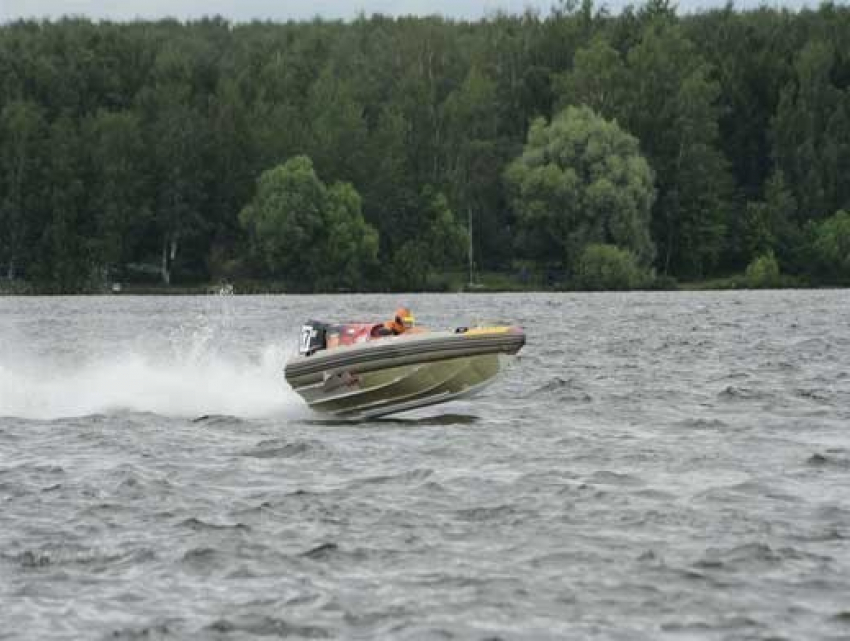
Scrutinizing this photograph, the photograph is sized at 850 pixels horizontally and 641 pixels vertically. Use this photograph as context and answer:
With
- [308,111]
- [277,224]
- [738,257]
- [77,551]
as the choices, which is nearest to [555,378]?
[77,551]

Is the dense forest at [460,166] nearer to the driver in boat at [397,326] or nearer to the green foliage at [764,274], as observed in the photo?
the green foliage at [764,274]

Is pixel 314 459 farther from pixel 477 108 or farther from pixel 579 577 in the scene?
pixel 477 108

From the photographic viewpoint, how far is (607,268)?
3600 inches

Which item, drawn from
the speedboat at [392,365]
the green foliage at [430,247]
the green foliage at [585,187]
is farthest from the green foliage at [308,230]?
the speedboat at [392,365]

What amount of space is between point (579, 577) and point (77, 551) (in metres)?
4.51

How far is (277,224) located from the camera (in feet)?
329

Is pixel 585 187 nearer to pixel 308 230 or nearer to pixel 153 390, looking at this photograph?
pixel 308 230

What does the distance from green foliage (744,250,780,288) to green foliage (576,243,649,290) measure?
1064cm

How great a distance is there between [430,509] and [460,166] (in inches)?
3609

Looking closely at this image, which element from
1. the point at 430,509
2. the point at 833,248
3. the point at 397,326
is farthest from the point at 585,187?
the point at 430,509

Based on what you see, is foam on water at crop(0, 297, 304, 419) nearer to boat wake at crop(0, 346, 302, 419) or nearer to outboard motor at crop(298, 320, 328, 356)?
boat wake at crop(0, 346, 302, 419)

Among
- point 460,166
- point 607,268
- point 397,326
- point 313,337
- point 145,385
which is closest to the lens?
point 397,326

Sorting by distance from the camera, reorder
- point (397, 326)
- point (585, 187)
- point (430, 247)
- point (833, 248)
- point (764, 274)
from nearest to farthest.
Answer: point (397, 326) → point (585, 187) → point (764, 274) → point (833, 248) → point (430, 247)

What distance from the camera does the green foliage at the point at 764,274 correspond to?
332 feet
